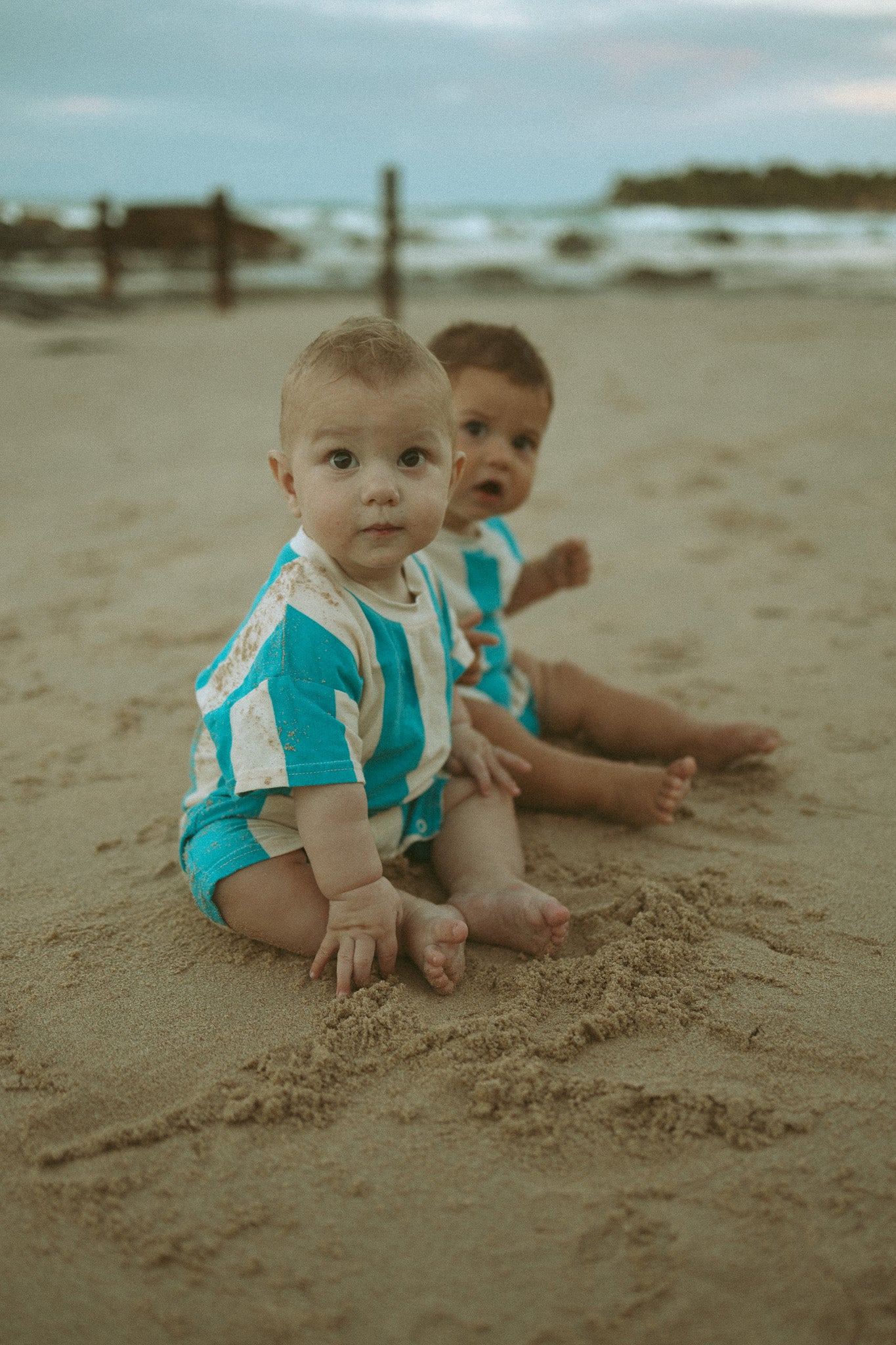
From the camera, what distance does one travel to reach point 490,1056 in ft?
4.62

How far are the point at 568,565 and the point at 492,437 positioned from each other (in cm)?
40

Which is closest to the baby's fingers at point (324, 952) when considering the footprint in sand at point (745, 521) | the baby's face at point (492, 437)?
the baby's face at point (492, 437)

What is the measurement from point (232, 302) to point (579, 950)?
11109 millimetres

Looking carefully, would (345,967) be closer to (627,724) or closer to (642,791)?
(642,791)

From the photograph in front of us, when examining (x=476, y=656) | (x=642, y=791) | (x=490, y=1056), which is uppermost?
(x=476, y=656)

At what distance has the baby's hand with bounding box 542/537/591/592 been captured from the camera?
249cm

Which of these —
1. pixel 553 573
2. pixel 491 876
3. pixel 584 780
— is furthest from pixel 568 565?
pixel 491 876

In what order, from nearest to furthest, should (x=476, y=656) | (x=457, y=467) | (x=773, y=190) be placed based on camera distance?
1. (x=457, y=467)
2. (x=476, y=656)
3. (x=773, y=190)

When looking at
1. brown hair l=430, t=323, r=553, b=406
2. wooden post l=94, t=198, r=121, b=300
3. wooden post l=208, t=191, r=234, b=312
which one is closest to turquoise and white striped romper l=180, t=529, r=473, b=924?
brown hair l=430, t=323, r=553, b=406

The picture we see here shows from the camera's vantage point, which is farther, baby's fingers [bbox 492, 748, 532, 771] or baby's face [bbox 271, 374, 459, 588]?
baby's fingers [bbox 492, 748, 532, 771]

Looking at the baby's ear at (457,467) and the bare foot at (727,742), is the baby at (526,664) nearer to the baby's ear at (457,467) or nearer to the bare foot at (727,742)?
the bare foot at (727,742)

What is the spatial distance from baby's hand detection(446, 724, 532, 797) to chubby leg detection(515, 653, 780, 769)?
1.41 feet

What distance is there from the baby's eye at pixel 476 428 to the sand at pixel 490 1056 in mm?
832

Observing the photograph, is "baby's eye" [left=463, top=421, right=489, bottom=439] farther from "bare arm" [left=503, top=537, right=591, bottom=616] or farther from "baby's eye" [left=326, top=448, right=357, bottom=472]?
"baby's eye" [left=326, top=448, right=357, bottom=472]
